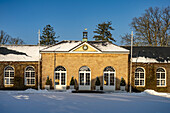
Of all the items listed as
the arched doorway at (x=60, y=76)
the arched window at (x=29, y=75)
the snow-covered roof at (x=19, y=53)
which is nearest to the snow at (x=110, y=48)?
the arched doorway at (x=60, y=76)

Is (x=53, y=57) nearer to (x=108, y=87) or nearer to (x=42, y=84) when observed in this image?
(x=42, y=84)

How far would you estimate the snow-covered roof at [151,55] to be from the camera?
23.4 m

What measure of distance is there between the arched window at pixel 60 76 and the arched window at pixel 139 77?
10.1 meters

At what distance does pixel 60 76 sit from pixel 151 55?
1363 cm

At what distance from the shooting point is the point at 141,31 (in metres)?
40.3

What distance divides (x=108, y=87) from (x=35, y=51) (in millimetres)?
12211

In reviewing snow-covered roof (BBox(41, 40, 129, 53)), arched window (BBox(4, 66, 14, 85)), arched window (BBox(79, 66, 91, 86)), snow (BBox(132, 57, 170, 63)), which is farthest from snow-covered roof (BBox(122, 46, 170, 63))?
arched window (BBox(4, 66, 14, 85))

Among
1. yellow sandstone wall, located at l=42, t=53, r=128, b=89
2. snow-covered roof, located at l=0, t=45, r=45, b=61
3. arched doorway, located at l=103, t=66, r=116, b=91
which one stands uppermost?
snow-covered roof, located at l=0, t=45, r=45, b=61

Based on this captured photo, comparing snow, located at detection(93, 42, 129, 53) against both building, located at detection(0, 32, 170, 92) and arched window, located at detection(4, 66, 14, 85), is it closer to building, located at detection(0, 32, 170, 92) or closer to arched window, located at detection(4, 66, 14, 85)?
building, located at detection(0, 32, 170, 92)

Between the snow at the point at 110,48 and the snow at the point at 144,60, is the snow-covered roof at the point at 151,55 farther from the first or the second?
the snow at the point at 110,48

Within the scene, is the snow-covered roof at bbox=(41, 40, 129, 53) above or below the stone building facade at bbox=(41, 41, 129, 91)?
above

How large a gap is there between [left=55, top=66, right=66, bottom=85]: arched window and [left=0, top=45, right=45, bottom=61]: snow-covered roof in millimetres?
3575

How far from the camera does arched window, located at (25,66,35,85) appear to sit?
2328 centimetres

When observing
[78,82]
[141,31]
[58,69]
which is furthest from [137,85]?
[141,31]
